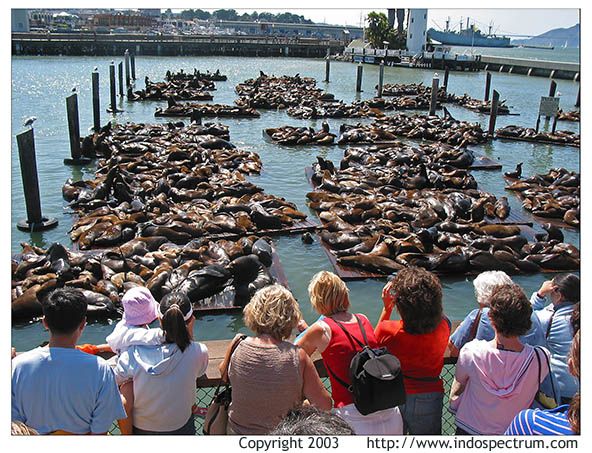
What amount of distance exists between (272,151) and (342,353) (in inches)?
642

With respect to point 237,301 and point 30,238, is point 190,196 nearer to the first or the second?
point 30,238

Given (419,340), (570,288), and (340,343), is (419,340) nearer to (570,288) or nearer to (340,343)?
(340,343)

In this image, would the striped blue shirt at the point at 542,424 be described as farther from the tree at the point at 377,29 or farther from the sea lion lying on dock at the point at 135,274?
the tree at the point at 377,29

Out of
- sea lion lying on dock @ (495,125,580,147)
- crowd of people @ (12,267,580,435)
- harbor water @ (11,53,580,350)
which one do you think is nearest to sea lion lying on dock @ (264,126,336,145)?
harbor water @ (11,53,580,350)

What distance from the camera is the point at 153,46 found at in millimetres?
68875

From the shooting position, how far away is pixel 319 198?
12883 millimetres

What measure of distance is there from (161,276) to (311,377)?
528cm

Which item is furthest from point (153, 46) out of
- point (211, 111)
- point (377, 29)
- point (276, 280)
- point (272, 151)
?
point (276, 280)

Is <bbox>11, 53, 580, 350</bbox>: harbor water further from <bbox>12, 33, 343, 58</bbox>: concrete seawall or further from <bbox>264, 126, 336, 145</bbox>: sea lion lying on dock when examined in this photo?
<bbox>12, 33, 343, 58</bbox>: concrete seawall

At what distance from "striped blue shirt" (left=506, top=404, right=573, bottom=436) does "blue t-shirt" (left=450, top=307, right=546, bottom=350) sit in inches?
32.8

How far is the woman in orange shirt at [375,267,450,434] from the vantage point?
3297 mm

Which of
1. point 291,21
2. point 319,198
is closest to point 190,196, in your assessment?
point 319,198

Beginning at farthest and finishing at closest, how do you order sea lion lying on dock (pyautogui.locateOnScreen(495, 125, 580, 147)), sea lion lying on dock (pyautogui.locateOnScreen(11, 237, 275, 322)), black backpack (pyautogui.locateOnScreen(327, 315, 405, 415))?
sea lion lying on dock (pyautogui.locateOnScreen(495, 125, 580, 147)) → sea lion lying on dock (pyautogui.locateOnScreen(11, 237, 275, 322)) → black backpack (pyautogui.locateOnScreen(327, 315, 405, 415))

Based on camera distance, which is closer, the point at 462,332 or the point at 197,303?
the point at 462,332
